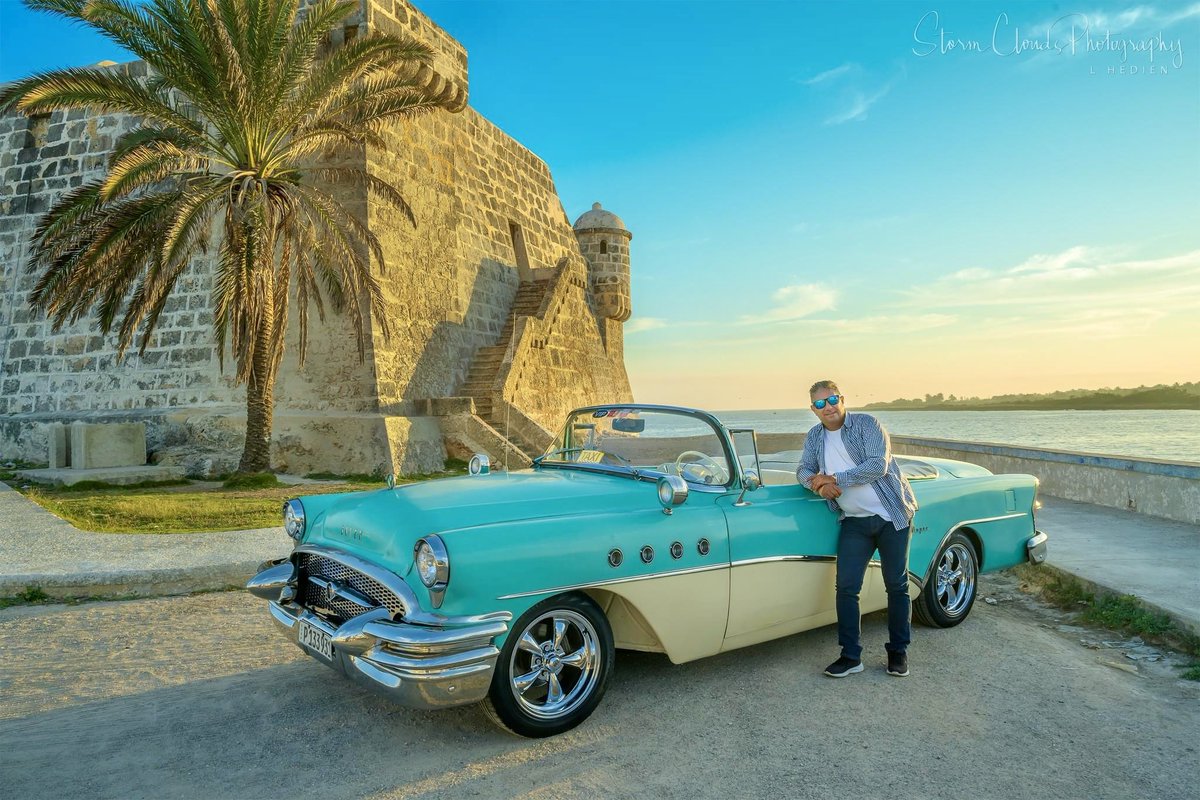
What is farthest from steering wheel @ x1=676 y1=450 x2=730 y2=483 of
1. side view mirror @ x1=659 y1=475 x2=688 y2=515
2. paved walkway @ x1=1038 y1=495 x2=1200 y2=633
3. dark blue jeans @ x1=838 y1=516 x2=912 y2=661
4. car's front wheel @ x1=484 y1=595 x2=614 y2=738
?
paved walkway @ x1=1038 y1=495 x2=1200 y2=633

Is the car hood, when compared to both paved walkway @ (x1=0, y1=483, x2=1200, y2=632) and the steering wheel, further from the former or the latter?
paved walkway @ (x1=0, y1=483, x2=1200, y2=632)

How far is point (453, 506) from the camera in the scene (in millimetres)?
3648

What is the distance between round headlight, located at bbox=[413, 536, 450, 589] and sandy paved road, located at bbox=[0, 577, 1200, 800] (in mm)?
735

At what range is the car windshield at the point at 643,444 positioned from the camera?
4.32 m

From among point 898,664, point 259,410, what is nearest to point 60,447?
point 259,410

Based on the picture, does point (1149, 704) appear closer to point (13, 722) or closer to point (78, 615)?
point (13, 722)

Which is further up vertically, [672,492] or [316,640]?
[672,492]

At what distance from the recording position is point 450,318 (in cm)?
1909

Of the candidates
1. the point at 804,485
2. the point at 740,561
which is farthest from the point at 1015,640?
the point at 740,561

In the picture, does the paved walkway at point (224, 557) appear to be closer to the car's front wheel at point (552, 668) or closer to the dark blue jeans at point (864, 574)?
the dark blue jeans at point (864, 574)

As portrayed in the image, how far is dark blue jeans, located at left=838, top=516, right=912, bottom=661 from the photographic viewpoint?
14.2ft

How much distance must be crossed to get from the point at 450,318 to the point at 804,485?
1543 centimetres

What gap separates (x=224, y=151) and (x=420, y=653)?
11.9m

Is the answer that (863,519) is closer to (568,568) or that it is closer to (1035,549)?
(568,568)
